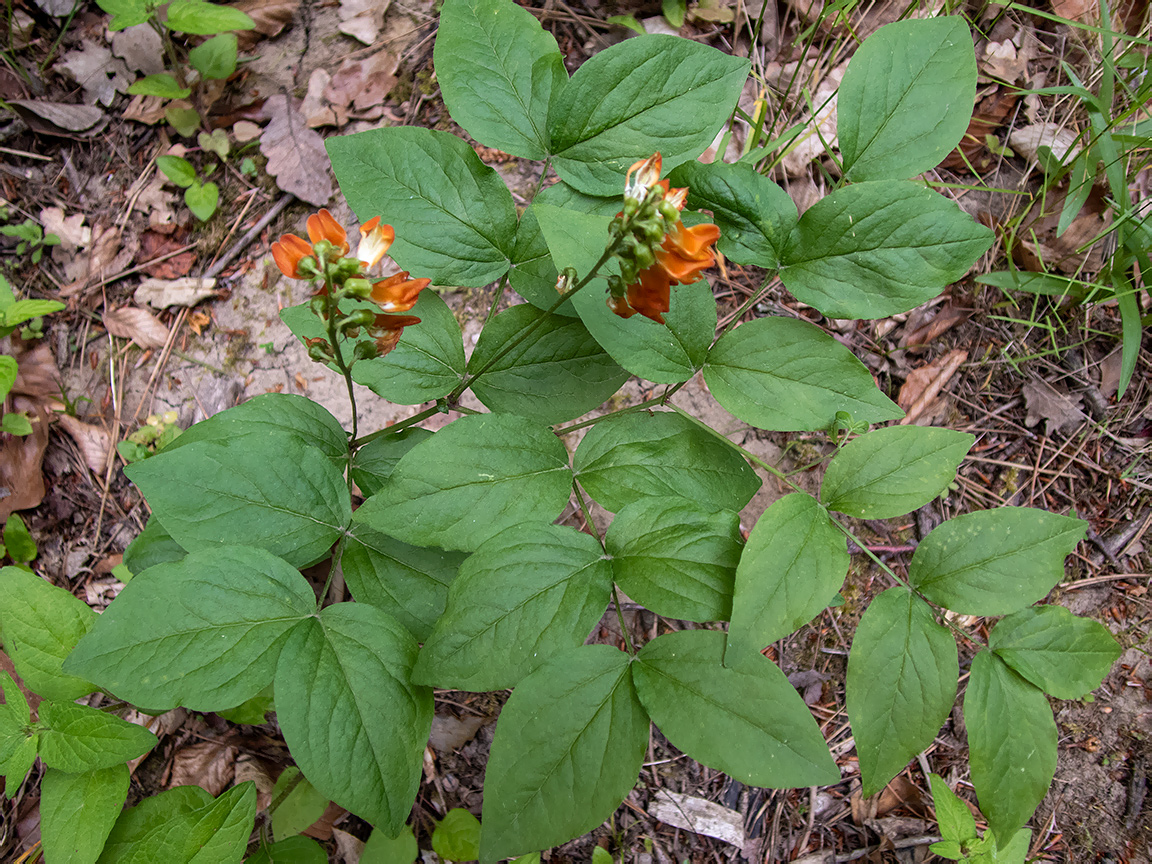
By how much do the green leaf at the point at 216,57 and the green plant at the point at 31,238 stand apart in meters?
1.10

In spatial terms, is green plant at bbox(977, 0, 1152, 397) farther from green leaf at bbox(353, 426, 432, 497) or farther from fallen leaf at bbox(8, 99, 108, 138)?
fallen leaf at bbox(8, 99, 108, 138)

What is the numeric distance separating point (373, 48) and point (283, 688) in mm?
3121

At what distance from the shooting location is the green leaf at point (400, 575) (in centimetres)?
198

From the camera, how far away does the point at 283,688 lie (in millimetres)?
1701

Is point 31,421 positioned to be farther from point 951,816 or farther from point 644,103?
point 951,816

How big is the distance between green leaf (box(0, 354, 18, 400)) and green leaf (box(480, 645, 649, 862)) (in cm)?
250

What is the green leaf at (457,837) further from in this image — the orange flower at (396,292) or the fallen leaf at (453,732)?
the orange flower at (396,292)

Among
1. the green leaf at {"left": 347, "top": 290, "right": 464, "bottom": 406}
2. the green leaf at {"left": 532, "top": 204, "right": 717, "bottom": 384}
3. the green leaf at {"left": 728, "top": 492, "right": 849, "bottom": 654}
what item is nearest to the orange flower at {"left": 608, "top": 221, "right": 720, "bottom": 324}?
the green leaf at {"left": 532, "top": 204, "right": 717, "bottom": 384}

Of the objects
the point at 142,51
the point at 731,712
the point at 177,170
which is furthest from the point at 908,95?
the point at 142,51

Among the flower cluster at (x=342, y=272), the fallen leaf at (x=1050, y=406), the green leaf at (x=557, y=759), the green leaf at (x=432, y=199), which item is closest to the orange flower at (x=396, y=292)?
the flower cluster at (x=342, y=272)

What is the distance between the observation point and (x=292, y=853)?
2.26 meters

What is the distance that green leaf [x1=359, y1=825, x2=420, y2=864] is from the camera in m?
2.41

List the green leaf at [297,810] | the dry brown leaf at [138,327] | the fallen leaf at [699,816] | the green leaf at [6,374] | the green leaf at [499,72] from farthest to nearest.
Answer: the dry brown leaf at [138,327]
the green leaf at [6,374]
the fallen leaf at [699,816]
the green leaf at [297,810]
the green leaf at [499,72]

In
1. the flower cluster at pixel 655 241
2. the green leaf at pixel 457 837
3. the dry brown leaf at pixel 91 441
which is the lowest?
the green leaf at pixel 457 837
